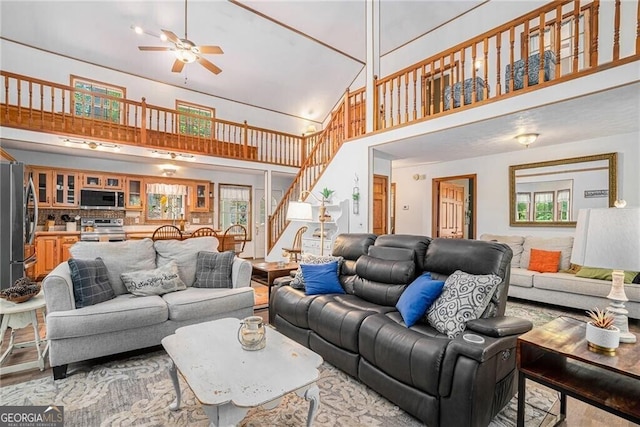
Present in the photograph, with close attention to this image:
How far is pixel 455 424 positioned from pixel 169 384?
6.51 feet

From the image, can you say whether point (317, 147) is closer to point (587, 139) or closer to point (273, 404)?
point (587, 139)

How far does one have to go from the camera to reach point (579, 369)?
1614 millimetres

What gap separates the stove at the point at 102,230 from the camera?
5.78m

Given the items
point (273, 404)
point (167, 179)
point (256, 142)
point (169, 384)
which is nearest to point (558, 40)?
point (273, 404)

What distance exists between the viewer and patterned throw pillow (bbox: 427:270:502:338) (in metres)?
1.89

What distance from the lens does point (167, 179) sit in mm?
7207

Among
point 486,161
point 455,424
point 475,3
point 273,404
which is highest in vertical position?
point 475,3

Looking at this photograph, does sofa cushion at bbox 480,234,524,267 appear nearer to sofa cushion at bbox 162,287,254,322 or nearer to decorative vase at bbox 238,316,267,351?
sofa cushion at bbox 162,287,254,322

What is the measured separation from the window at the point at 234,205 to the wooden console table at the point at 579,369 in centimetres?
769

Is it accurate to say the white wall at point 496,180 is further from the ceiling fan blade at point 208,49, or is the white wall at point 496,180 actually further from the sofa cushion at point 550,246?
the ceiling fan blade at point 208,49

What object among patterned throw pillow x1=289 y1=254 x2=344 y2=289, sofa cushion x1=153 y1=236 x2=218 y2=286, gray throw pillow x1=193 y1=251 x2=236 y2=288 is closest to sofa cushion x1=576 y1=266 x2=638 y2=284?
patterned throw pillow x1=289 y1=254 x2=344 y2=289

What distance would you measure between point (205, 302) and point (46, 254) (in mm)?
4780

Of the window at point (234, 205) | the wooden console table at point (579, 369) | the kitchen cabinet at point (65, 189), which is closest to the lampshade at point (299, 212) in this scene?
the wooden console table at point (579, 369)

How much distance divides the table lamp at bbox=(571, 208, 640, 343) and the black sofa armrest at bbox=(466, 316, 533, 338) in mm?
439
